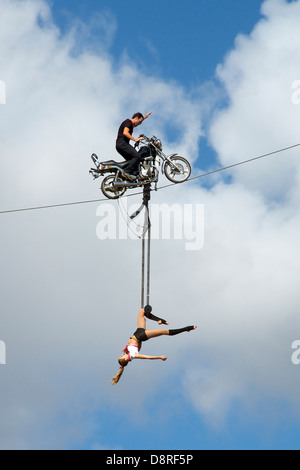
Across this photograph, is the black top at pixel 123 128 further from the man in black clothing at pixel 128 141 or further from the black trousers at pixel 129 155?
the black trousers at pixel 129 155

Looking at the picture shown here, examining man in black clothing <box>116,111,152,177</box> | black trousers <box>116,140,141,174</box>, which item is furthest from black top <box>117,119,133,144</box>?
black trousers <box>116,140,141,174</box>

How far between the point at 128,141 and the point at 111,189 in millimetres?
1474

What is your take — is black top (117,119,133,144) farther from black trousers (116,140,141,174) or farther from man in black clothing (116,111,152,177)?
black trousers (116,140,141,174)

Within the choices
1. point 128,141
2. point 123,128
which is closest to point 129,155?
point 128,141

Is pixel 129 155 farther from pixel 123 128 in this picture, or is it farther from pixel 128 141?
pixel 123 128

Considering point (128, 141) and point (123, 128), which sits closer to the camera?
point (123, 128)

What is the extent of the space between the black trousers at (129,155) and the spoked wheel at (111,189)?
65 centimetres

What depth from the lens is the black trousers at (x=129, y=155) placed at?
27156mm

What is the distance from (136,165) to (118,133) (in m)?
1.16

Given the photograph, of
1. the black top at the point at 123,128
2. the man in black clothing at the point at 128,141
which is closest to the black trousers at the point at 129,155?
the man in black clothing at the point at 128,141

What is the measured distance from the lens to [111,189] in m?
27.6

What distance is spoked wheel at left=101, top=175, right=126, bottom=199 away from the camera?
27500 millimetres

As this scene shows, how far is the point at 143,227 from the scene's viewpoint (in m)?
26.7
